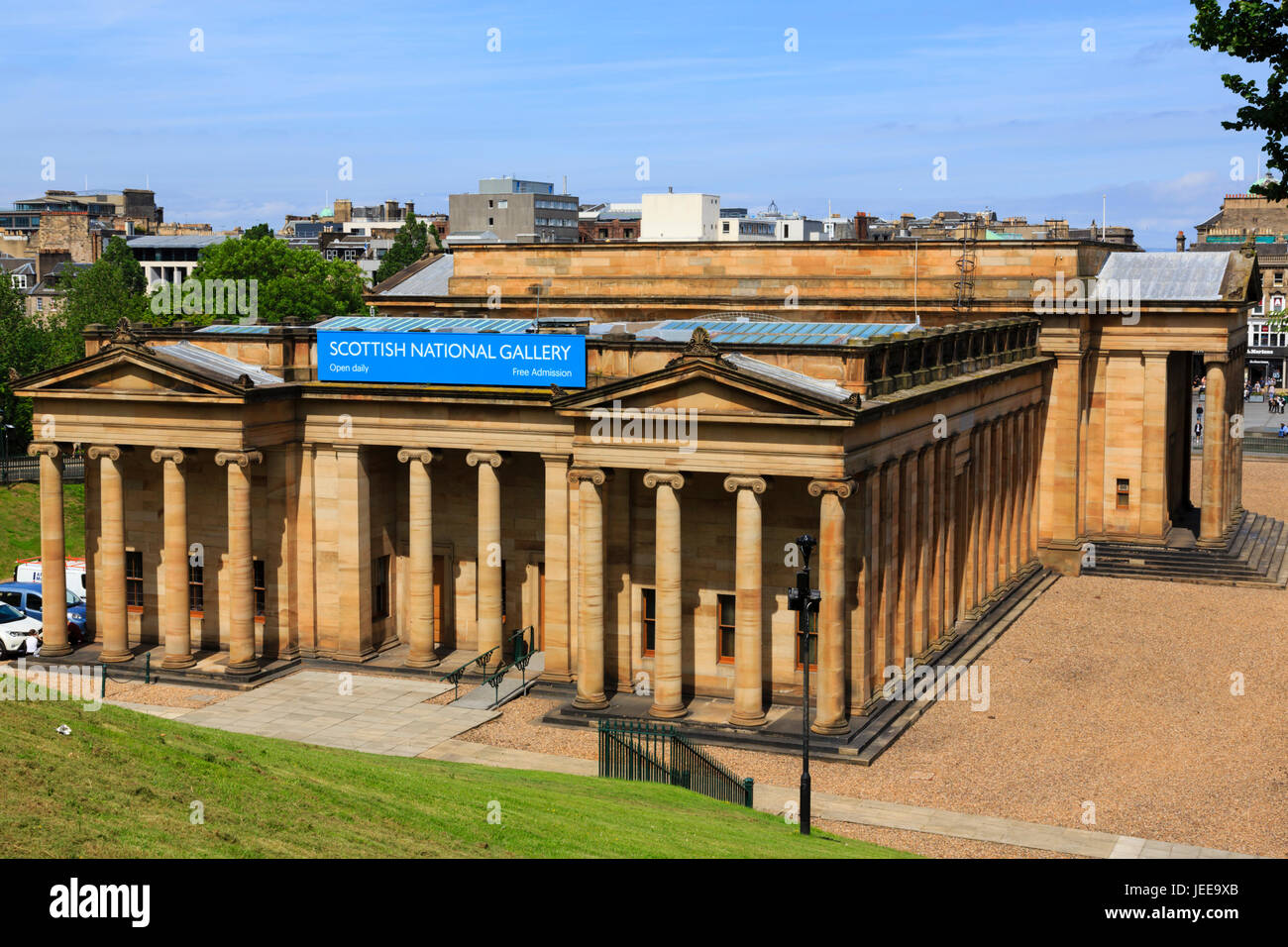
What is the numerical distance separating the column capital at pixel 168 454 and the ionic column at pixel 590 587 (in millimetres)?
12646

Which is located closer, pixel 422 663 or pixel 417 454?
pixel 417 454

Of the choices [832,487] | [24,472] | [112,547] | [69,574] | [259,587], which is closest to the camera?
[832,487]

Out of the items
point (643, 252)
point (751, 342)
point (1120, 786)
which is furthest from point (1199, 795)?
point (643, 252)

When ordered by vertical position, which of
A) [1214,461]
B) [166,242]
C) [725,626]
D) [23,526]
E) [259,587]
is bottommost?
[23,526]

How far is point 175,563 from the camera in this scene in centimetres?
4778

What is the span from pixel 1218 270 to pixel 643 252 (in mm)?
25353

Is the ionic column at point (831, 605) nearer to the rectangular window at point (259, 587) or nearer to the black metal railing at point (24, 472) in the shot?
the rectangular window at point (259, 587)

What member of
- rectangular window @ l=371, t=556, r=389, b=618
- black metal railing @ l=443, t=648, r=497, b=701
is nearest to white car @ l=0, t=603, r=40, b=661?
rectangular window @ l=371, t=556, r=389, b=618

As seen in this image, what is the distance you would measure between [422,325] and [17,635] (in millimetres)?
18131

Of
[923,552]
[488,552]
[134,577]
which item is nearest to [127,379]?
[134,577]

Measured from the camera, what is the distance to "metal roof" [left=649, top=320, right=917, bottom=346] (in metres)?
44.7

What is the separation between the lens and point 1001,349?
57.7m

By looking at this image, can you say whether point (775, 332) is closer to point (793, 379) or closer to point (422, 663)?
point (793, 379)
